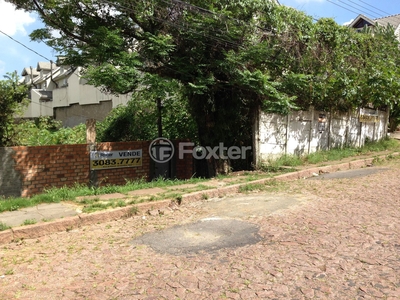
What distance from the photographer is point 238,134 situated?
11055 mm

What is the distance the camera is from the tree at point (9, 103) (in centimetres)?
761

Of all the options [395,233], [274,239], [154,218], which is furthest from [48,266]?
[395,233]

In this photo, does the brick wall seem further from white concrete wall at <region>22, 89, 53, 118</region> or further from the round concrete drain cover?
white concrete wall at <region>22, 89, 53, 118</region>

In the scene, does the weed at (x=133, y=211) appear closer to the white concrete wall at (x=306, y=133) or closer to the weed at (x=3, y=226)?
the weed at (x=3, y=226)

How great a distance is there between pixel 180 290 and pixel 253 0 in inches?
329

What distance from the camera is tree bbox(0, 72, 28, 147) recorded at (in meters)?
7.61

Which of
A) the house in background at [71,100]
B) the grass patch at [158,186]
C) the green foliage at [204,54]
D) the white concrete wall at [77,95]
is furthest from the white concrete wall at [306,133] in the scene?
the white concrete wall at [77,95]

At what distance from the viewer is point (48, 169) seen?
7969 millimetres

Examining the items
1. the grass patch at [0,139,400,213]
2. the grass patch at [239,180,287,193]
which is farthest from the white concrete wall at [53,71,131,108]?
the grass patch at [239,180,287,193]

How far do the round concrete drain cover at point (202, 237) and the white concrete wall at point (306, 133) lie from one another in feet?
18.6

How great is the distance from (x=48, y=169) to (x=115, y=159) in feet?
5.42

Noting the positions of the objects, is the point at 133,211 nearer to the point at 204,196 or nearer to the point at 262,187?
the point at 204,196

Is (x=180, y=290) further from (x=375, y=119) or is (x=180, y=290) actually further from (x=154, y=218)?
A: (x=375, y=119)

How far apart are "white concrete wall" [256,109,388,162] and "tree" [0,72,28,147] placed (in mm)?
6554
